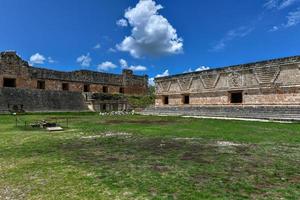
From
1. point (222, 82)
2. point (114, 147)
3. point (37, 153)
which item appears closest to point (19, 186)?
point (37, 153)

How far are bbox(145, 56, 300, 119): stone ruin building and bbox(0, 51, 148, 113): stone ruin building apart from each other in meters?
7.30

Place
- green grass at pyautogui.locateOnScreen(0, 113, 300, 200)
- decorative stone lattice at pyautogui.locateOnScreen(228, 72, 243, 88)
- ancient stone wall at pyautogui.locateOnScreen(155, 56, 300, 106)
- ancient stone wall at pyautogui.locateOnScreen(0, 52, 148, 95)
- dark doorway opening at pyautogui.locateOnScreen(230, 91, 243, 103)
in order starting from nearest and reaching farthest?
green grass at pyautogui.locateOnScreen(0, 113, 300, 200) < ancient stone wall at pyautogui.locateOnScreen(155, 56, 300, 106) < decorative stone lattice at pyautogui.locateOnScreen(228, 72, 243, 88) < dark doorway opening at pyautogui.locateOnScreen(230, 91, 243, 103) < ancient stone wall at pyautogui.locateOnScreen(0, 52, 148, 95)

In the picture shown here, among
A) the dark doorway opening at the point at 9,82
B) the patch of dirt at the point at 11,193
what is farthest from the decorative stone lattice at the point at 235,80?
the dark doorway opening at the point at 9,82

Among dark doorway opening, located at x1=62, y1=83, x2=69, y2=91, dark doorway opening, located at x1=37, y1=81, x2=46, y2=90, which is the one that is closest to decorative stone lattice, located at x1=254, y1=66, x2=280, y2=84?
dark doorway opening, located at x1=62, y1=83, x2=69, y2=91

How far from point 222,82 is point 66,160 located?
21.1m

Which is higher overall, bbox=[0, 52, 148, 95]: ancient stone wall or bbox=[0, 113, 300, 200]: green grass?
bbox=[0, 52, 148, 95]: ancient stone wall

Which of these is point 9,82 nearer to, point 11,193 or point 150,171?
point 11,193

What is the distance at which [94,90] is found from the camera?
120 feet

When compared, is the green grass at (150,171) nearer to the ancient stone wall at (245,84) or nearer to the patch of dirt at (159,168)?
the patch of dirt at (159,168)

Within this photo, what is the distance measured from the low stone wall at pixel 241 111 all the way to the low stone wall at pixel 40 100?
9.80 meters

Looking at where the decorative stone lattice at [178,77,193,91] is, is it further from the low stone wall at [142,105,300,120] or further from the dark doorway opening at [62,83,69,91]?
the dark doorway opening at [62,83,69,91]

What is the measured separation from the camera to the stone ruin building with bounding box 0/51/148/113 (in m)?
26.4

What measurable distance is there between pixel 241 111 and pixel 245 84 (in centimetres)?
288

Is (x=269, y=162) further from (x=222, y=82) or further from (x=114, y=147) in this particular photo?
(x=222, y=82)
